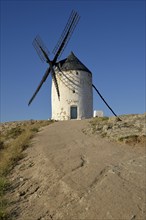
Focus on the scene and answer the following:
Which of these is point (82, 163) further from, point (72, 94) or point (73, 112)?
point (72, 94)

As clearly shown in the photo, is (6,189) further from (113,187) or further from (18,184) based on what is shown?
(113,187)

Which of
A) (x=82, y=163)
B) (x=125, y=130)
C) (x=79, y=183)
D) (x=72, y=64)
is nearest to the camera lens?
(x=79, y=183)

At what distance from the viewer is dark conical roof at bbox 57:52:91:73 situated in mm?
29859

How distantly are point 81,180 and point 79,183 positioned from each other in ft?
0.73

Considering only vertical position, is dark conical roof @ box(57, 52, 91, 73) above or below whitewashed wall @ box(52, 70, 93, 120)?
above

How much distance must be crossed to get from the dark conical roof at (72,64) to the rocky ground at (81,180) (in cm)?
1635

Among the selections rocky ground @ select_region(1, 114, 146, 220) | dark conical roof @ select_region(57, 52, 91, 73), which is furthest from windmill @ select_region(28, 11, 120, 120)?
rocky ground @ select_region(1, 114, 146, 220)

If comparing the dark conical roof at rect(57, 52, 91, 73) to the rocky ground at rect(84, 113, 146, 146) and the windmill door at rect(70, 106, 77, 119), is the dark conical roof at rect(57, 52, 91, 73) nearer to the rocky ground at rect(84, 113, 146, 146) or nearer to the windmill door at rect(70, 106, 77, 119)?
the windmill door at rect(70, 106, 77, 119)

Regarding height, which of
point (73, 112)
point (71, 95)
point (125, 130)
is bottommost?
point (125, 130)

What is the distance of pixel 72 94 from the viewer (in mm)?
29312

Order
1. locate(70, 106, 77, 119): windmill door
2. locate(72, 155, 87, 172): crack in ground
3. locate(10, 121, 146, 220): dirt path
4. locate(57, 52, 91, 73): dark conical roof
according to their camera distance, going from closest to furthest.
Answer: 1. locate(10, 121, 146, 220): dirt path
2. locate(72, 155, 87, 172): crack in ground
3. locate(70, 106, 77, 119): windmill door
4. locate(57, 52, 91, 73): dark conical roof

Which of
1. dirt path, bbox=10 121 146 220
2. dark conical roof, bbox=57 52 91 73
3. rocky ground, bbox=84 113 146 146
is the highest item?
dark conical roof, bbox=57 52 91 73

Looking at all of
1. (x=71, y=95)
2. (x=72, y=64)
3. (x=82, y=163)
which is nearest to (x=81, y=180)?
(x=82, y=163)

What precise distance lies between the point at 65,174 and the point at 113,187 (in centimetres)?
166
